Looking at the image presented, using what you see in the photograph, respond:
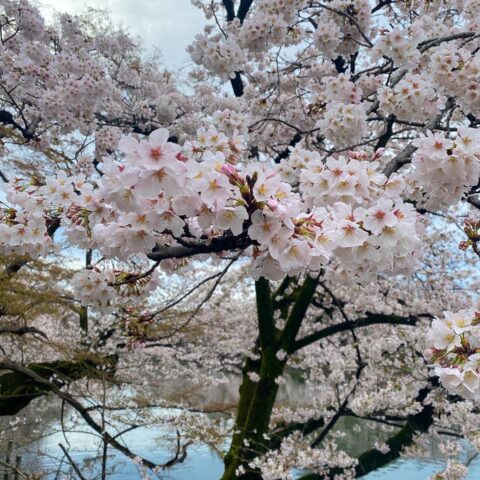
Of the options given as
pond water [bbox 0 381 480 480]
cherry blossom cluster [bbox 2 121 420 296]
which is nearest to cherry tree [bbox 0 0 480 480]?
cherry blossom cluster [bbox 2 121 420 296]

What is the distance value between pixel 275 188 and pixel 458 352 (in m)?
0.86

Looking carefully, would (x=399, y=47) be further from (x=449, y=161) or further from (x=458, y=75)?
(x=449, y=161)

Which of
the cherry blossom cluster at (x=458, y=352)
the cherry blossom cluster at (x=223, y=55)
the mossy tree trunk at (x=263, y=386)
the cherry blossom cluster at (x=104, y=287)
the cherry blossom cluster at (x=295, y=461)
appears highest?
the cherry blossom cluster at (x=223, y=55)

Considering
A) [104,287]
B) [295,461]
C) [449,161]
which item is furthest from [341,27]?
[295,461]

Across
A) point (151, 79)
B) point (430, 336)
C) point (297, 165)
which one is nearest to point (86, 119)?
point (151, 79)

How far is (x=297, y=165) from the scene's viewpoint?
2.54 m

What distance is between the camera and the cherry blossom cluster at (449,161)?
1.72 meters

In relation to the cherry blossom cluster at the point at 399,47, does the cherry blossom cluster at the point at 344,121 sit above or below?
below

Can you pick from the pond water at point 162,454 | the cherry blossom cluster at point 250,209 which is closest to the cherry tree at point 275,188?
the cherry blossom cluster at point 250,209

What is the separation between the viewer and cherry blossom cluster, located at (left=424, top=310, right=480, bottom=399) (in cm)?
153

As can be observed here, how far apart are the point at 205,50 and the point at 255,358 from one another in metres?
4.43

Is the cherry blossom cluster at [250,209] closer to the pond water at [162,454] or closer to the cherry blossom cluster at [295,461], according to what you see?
the cherry blossom cluster at [295,461]

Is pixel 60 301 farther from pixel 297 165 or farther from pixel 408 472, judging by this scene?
pixel 408 472

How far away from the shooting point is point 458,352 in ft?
5.32
